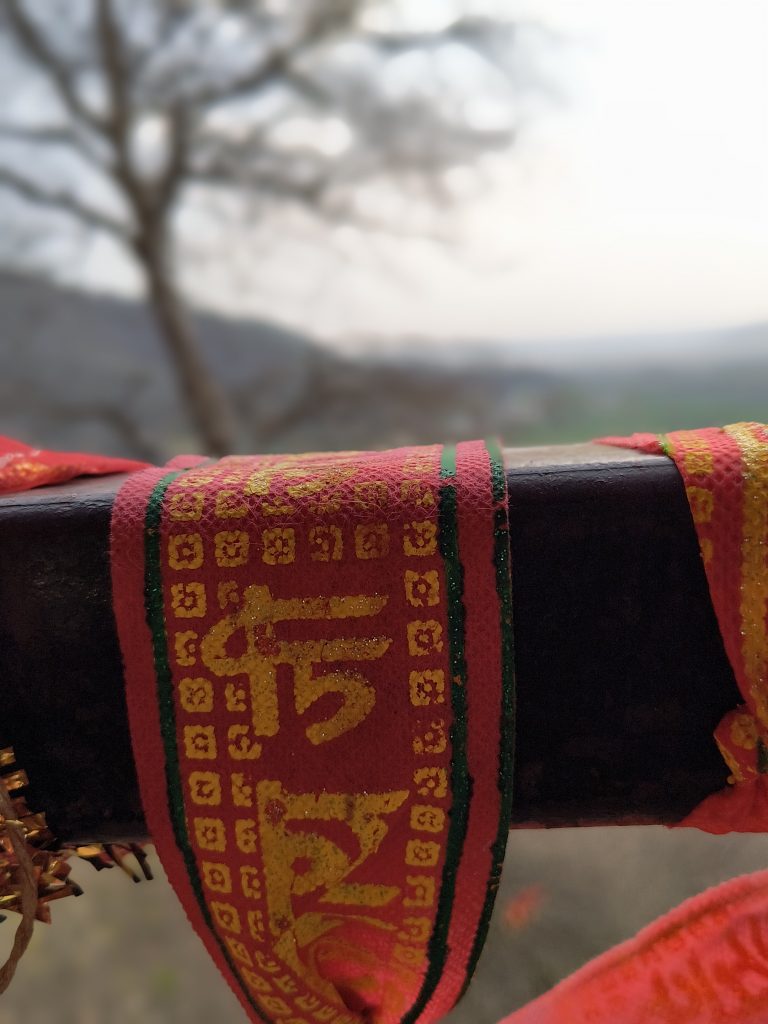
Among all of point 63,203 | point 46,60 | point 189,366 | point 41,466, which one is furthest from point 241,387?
point 41,466

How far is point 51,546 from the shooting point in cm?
48

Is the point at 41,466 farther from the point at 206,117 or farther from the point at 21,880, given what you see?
the point at 206,117

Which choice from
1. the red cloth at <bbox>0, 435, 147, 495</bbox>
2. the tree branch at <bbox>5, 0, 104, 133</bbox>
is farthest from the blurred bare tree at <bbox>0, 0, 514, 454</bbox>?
the red cloth at <bbox>0, 435, 147, 495</bbox>

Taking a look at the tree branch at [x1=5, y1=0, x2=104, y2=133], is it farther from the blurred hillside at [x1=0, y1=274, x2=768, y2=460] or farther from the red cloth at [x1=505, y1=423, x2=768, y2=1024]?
the red cloth at [x1=505, y1=423, x2=768, y2=1024]

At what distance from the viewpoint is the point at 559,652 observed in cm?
47

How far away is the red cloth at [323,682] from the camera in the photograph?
1.50ft

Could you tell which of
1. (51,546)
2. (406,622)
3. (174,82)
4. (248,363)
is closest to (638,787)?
(406,622)

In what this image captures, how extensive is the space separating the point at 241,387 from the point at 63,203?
64 cm

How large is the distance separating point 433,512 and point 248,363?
1.88 meters

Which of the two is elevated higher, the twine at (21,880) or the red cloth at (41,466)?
the red cloth at (41,466)

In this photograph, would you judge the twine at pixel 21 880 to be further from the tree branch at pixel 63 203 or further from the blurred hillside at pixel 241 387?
the tree branch at pixel 63 203

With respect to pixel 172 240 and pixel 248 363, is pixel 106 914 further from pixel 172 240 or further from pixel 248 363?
pixel 172 240

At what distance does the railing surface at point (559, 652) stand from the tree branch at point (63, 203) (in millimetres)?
1879

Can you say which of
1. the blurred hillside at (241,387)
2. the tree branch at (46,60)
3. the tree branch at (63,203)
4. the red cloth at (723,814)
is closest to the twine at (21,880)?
the red cloth at (723,814)
